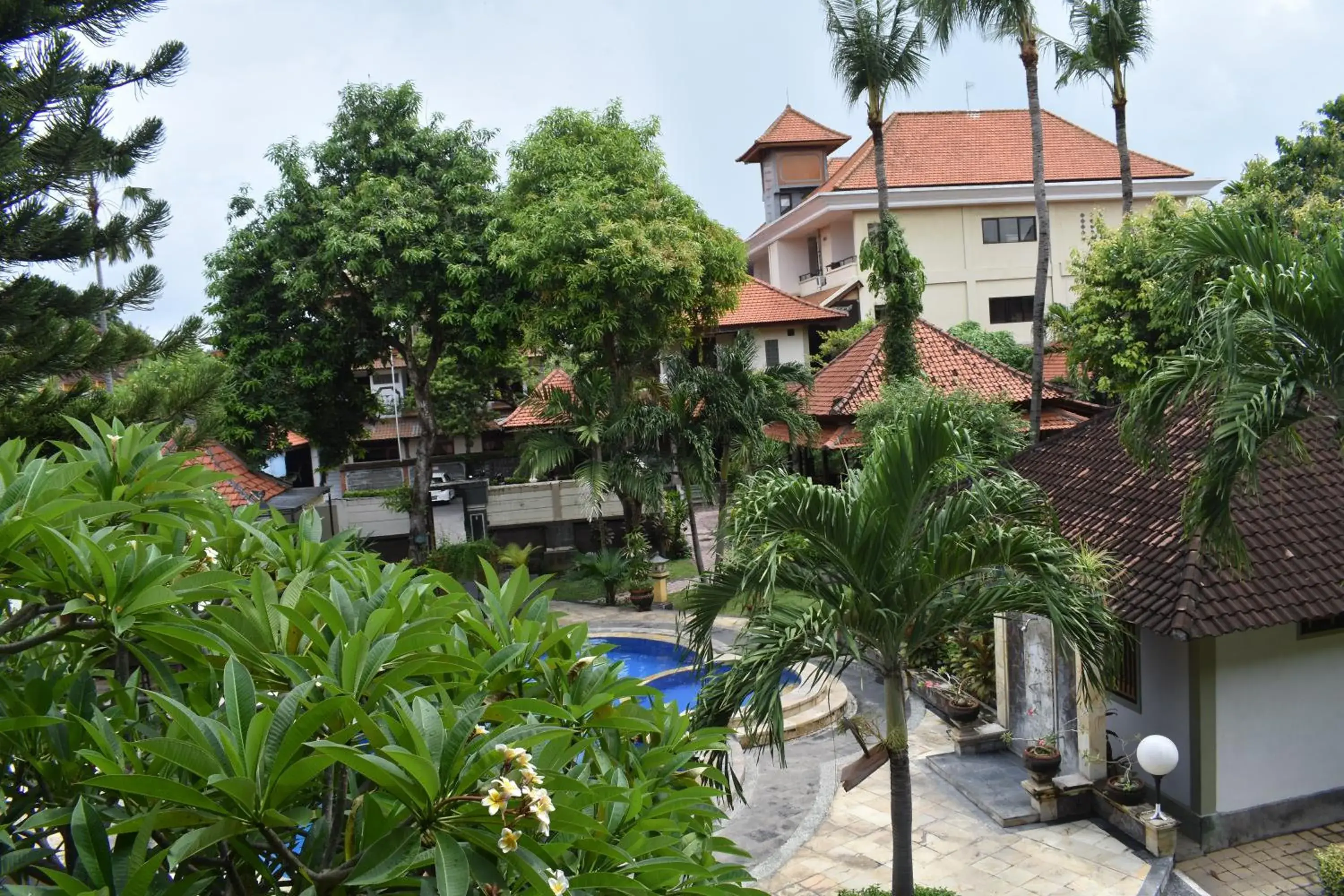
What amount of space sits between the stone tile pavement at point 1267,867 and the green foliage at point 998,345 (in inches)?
652

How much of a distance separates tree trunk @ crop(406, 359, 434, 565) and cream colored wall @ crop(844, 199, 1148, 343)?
40.7ft

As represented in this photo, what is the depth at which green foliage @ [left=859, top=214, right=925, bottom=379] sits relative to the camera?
1738cm

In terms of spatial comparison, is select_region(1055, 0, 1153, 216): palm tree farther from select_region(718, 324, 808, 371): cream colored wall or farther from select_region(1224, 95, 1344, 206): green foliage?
select_region(718, 324, 808, 371): cream colored wall

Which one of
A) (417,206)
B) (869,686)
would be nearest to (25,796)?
(869,686)

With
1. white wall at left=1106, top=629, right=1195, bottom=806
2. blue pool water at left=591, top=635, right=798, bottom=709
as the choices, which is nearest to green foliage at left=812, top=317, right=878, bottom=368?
blue pool water at left=591, top=635, right=798, bottom=709

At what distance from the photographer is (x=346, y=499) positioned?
22.2m

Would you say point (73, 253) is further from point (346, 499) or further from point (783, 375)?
point (346, 499)

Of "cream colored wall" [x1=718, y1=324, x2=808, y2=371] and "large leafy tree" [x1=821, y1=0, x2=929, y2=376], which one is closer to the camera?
"large leafy tree" [x1=821, y1=0, x2=929, y2=376]

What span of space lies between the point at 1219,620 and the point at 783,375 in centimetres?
1046

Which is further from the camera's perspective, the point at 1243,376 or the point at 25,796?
the point at 1243,376

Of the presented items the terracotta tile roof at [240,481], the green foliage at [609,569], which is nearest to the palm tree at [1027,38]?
the green foliage at [609,569]

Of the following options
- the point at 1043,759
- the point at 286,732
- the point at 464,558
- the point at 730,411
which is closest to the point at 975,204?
the point at 730,411

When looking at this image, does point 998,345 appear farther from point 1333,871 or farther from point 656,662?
point 1333,871

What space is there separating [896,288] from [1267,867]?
36.4 feet
